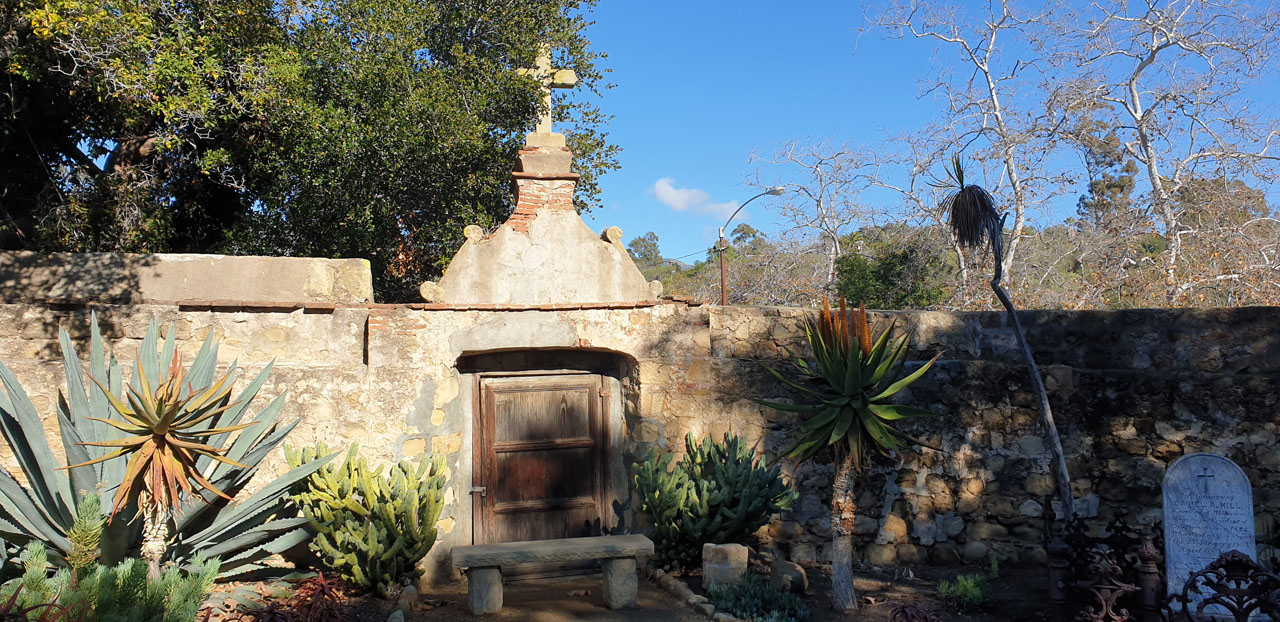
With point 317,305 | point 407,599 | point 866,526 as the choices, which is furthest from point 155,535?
point 866,526

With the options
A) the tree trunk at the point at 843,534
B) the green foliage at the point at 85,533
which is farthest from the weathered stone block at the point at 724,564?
the green foliage at the point at 85,533

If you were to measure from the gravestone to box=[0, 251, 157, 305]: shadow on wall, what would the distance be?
24.6 feet

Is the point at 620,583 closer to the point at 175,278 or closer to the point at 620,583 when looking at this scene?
the point at 620,583

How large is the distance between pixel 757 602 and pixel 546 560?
148cm

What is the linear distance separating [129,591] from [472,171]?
855 cm

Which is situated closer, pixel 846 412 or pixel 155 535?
pixel 155 535

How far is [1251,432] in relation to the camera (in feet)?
22.6

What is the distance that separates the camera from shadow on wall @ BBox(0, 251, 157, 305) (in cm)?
617

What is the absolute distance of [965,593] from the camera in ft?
19.4

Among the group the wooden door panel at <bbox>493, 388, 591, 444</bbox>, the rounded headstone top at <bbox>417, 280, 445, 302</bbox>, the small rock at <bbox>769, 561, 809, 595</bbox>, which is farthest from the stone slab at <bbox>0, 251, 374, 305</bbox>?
the small rock at <bbox>769, 561, 809, 595</bbox>

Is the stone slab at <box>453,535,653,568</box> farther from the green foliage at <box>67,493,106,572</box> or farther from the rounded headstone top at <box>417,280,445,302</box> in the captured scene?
the green foliage at <box>67,493,106,572</box>

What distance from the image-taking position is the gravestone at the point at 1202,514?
571cm

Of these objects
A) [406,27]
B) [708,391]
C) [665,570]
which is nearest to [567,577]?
[665,570]

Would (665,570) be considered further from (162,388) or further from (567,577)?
(162,388)
